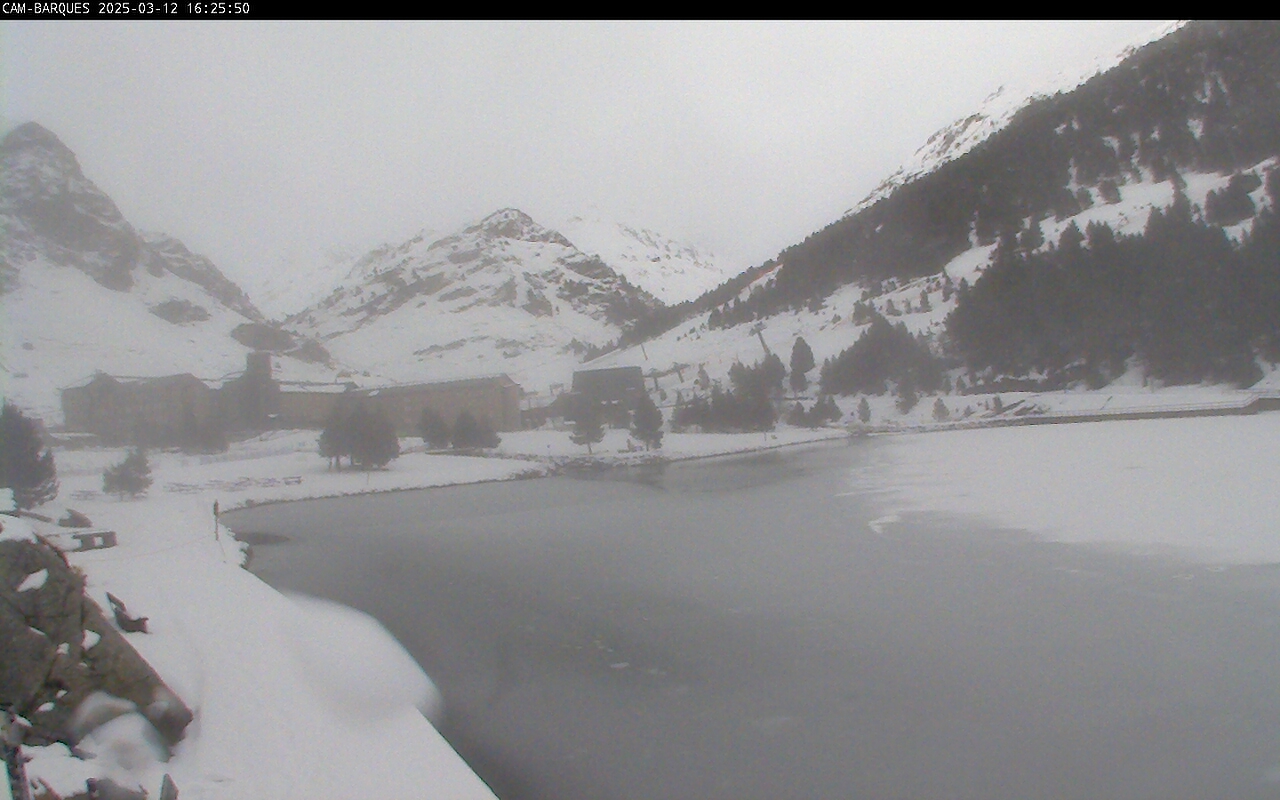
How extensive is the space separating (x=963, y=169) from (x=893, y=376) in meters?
23.9

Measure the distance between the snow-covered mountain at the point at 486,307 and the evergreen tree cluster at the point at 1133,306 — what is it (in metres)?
30.2

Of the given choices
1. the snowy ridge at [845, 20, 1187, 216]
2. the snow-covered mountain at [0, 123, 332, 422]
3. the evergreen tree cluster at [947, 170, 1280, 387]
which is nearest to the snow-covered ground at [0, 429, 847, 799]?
the snow-covered mountain at [0, 123, 332, 422]

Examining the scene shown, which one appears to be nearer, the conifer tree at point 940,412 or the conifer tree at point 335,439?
the conifer tree at point 335,439

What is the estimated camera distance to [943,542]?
8.31 m

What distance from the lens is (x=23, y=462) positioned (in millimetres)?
10961

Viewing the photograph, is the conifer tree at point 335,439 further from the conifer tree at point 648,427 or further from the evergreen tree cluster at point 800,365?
the evergreen tree cluster at point 800,365

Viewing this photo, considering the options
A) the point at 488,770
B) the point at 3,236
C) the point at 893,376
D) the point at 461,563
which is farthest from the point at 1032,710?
the point at 893,376

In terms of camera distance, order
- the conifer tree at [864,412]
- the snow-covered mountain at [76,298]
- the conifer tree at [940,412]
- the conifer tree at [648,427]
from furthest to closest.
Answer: the conifer tree at [864,412] → the conifer tree at [940,412] → the conifer tree at [648,427] → the snow-covered mountain at [76,298]

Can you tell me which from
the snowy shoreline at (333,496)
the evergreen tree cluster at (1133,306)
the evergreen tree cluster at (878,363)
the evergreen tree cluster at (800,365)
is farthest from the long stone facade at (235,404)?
the evergreen tree cluster at (1133,306)

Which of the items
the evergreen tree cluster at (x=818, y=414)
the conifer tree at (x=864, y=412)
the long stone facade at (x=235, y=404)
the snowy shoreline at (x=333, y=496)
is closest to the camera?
the snowy shoreline at (x=333, y=496)

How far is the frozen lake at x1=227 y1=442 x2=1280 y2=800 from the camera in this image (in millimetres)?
3561

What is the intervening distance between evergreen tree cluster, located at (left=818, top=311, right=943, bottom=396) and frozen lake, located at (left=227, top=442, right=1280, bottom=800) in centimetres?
2616

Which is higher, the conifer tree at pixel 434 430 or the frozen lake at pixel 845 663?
the conifer tree at pixel 434 430

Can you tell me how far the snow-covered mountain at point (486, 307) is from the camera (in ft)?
252
